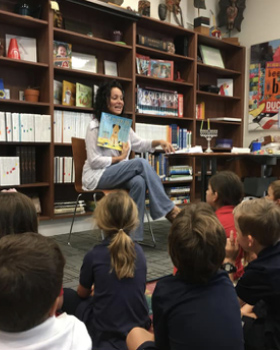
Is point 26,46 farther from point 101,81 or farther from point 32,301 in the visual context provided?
point 32,301

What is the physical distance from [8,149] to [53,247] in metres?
2.74

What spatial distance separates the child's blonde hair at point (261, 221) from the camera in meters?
1.21

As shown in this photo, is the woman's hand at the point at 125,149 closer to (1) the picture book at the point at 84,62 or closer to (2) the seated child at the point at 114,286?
(1) the picture book at the point at 84,62

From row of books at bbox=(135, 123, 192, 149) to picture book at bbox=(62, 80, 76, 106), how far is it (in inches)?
29.7

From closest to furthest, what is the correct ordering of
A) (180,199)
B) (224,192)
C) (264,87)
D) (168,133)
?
1. (224,192)
2. (168,133)
3. (180,199)
4. (264,87)

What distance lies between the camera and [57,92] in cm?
335

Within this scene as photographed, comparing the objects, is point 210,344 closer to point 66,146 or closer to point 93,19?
point 66,146

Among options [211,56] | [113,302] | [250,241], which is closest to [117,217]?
[113,302]

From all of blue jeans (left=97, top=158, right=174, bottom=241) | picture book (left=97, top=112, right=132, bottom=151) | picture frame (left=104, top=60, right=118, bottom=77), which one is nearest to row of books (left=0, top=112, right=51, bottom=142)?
picture book (left=97, top=112, right=132, bottom=151)

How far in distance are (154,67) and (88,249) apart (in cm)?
220

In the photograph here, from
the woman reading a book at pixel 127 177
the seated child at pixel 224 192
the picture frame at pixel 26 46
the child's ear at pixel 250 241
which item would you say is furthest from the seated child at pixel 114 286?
the picture frame at pixel 26 46

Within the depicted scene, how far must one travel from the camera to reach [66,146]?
358 centimetres

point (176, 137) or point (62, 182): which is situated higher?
point (176, 137)

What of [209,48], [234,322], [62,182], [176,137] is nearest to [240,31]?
[209,48]
